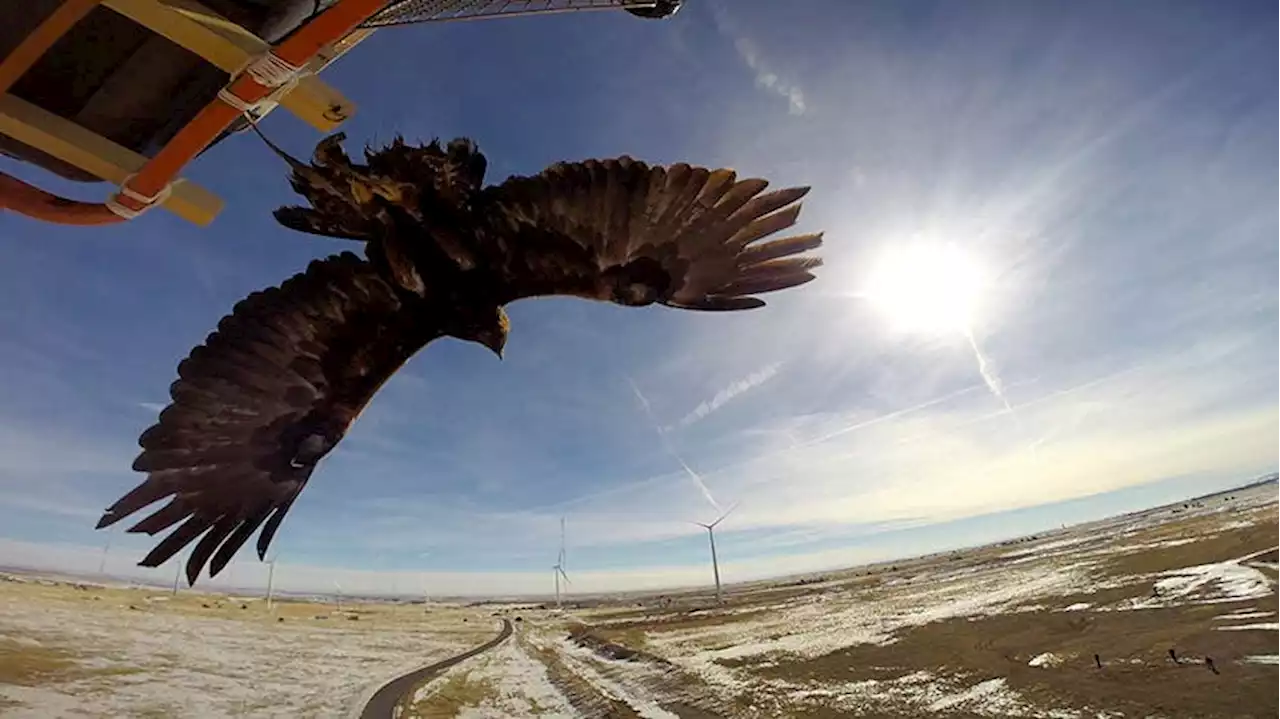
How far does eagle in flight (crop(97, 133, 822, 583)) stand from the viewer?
5.47 metres

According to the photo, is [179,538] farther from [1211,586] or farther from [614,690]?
[1211,586]

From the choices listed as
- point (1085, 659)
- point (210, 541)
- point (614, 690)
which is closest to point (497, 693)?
point (614, 690)

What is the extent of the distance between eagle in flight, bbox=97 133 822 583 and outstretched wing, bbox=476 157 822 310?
1 centimetres

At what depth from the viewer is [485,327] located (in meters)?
6.17

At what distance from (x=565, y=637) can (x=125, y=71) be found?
153 ft

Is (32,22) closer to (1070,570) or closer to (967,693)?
(967,693)

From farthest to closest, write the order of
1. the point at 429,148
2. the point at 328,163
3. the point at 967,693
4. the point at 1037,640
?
the point at 1037,640
the point at 967,693
the point at 429,148
the point at 328,163

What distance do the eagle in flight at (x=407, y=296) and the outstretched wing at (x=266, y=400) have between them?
12 millimetres

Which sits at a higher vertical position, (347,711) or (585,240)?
(585,240)

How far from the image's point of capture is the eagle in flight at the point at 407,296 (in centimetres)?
547

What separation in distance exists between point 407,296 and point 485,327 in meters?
0.73

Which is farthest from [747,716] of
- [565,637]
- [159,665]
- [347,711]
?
[565,637]

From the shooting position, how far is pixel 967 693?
15.4 m

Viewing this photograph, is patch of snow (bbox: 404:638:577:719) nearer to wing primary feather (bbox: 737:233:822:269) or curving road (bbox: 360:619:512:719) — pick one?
curving road (bbox: 360:619:512:719)
